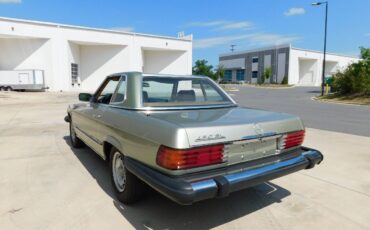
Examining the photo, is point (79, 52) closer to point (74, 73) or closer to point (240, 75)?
point (74, 73)

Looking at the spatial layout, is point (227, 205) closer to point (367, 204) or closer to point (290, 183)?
point (290, 183)

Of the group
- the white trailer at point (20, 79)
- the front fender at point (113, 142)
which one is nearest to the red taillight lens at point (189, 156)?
the front fender at point (113, 142)

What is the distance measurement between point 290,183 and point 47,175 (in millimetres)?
3809

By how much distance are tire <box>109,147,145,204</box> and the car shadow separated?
0.11m

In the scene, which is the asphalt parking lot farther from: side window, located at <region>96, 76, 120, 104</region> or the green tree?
the green tree

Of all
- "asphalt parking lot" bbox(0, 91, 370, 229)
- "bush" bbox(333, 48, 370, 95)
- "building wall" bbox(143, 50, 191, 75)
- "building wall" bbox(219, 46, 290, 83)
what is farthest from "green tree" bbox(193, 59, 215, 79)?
"asphalt parking lot" bbox(0, 91, 370, 229)

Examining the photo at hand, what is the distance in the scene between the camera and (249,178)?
2818mm

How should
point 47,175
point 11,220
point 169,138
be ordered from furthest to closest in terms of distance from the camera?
1. point 47,175
2. point 11,220
3. point 169,138

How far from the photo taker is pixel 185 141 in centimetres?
254

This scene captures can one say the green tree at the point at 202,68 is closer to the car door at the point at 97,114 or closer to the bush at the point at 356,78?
the bush at the point at 356,78

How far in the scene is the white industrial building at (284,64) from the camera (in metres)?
66.4

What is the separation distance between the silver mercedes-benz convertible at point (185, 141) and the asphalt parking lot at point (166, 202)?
1.27 feet

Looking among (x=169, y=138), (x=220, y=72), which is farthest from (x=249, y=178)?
(x=220, y=72)

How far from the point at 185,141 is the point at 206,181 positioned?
422 mm
